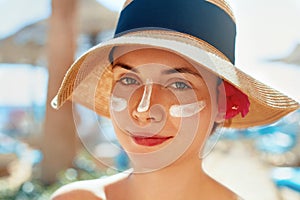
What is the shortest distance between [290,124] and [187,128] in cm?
525

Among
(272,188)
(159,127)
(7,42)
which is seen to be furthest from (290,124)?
(159,127)

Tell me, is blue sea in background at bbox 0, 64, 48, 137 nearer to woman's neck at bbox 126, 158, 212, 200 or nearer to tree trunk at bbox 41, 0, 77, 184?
tree trunk at bbox 41, 0, 77, 184

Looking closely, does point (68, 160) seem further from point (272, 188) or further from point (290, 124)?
point (290, 124)

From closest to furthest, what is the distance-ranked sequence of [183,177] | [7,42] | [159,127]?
1. [159,127]
2. [183,177]
3. [7,42]

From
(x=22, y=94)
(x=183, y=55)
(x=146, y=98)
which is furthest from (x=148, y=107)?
(x=22, y=94)

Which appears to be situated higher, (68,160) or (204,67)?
(204,67)

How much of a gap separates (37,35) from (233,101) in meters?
5.19

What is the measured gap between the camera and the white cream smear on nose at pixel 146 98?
0.93 metres

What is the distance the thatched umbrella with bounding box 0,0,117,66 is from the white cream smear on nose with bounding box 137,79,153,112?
4.45 m

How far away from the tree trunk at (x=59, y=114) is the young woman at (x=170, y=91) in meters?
2.29

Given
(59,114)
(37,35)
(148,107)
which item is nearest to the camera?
(148,107)

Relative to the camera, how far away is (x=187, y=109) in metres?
0.98

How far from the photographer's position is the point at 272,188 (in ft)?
10.7

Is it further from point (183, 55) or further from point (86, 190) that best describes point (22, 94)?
point (183, 55)
